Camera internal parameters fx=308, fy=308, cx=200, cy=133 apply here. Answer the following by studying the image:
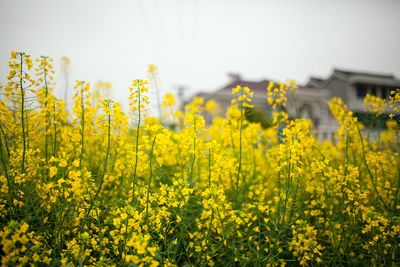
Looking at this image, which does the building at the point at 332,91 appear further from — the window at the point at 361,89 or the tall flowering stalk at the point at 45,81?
the tall flowering stalk at the point at 45,81

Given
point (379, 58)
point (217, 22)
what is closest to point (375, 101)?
point (217, 22)

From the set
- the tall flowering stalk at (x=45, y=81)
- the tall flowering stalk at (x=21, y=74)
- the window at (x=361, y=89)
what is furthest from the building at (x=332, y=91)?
the tall flowering stalk at (x=21, y=74)

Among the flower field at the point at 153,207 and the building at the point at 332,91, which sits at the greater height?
the building at the point at 332,91

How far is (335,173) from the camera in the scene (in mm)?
2506

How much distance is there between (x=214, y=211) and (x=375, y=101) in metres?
2.56

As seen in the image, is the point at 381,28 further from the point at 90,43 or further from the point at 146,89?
Result: the point at 146,89

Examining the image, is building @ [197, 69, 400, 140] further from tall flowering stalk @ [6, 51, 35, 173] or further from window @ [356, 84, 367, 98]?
tall flowering stalk @ [6, 51, 35, 173]

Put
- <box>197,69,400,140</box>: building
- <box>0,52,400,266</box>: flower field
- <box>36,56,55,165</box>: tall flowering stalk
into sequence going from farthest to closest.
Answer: <box>197,69,400,140</box>: building
<box>36,56,55,165</box>: tall flowering stalk
<box>0,52,400,266</box>: flower field

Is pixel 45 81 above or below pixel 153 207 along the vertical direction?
above

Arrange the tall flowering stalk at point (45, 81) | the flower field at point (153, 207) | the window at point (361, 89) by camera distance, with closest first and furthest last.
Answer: the flower field at point (153, 207), the tall flowering stalk at point (45, 81), the window at point (361, 89)

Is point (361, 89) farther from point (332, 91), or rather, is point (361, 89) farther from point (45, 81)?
point (45, 81)

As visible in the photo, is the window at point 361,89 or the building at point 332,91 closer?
the building at point 332,91

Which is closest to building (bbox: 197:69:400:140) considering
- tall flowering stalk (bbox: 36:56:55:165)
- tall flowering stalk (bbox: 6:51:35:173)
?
tall flowering stalk (bbox: 36:56:55:165)

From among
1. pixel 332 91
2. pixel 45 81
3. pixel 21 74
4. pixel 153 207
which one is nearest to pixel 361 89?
pixel 332 91
